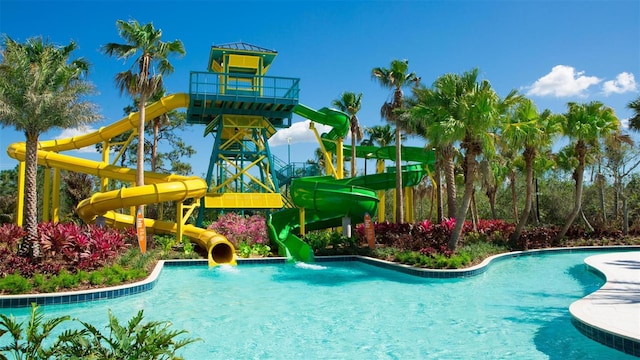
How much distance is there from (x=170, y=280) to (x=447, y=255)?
8811 millimetres

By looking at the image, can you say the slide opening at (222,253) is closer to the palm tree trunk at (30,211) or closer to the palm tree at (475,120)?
the palm tree trunk at (30,211)

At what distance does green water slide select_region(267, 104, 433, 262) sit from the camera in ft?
64.7

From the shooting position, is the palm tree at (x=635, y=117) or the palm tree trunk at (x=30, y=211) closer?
the palm tree trunk at (x=30, y=211)

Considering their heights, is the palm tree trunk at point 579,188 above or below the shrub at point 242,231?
above

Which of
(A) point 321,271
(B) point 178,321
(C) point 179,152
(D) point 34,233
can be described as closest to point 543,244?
(A) point 321,271

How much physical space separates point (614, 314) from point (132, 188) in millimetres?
15205

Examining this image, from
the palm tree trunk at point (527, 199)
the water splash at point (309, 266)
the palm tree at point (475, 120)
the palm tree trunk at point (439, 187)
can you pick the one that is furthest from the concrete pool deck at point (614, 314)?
the palm tree trunk at point (439, 187)

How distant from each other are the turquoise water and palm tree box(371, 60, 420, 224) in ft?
24.9

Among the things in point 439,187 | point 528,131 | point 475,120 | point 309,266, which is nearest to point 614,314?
point 475,120

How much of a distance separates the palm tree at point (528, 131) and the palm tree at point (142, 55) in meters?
13.7

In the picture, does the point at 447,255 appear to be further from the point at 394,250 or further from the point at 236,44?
the point at 236,44

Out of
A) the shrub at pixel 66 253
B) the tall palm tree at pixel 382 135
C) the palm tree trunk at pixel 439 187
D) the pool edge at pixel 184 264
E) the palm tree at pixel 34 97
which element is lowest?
the pool edge at pixel 184 264

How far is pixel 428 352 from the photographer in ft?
23.7

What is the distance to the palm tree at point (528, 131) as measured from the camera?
18219 millimetres
